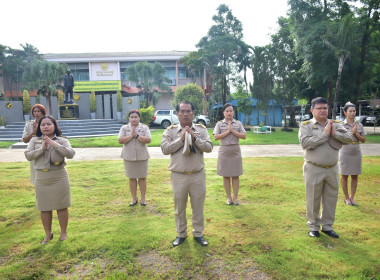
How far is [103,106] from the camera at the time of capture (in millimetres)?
25266

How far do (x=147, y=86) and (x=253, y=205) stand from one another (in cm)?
2615

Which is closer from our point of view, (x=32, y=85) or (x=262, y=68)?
(x=32, y=85)

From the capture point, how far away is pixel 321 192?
12.0 feet

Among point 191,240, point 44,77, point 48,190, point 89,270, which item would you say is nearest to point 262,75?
point 44,77

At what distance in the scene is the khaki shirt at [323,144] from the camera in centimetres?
348

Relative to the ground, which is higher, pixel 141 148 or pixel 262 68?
pixel 262 68

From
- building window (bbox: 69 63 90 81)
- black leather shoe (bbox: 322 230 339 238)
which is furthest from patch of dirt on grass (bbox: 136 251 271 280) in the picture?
building window (bbox: 69 63 90 81)

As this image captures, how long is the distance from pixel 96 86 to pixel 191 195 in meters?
28.2

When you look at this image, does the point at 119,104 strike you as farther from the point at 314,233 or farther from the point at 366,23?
the point at 314,233

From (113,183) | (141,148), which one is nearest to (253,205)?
(141,148)

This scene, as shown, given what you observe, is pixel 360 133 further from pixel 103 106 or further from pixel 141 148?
pixel 103 106

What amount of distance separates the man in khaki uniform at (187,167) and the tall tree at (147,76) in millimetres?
26298

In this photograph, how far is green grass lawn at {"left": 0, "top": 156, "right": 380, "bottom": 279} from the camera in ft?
9.55

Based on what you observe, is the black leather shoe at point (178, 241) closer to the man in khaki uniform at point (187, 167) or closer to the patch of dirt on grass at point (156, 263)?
the man in khaki uniform at point (187, 167)
